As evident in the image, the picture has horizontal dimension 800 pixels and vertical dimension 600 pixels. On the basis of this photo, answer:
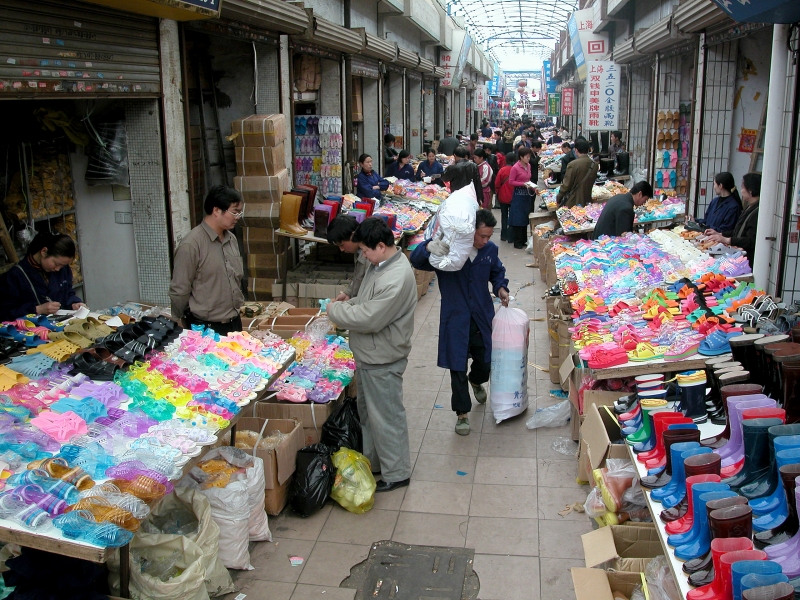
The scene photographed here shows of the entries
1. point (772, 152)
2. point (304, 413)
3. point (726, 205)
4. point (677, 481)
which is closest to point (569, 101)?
point (726, 205)

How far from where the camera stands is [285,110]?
9.38 metres

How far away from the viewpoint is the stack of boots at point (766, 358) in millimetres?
3699

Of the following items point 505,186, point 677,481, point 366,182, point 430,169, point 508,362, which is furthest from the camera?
point 430,169

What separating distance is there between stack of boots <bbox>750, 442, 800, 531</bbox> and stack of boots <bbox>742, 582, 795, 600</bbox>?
0.49m

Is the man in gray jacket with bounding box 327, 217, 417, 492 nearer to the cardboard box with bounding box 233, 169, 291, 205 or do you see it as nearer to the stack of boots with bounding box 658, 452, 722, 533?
the stack of boots with bounding box 658, 452, 722, 533

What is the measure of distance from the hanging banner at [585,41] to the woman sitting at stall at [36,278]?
13965 millimetres

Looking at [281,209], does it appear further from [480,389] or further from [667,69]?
[667,69]

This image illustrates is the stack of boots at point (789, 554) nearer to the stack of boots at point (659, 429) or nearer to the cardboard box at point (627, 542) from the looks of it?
the stack of boots at point (659, 429)

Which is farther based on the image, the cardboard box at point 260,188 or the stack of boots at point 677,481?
the cardboard box at point 260,188

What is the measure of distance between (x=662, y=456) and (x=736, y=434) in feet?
1.31

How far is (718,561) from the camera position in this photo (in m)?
2.40

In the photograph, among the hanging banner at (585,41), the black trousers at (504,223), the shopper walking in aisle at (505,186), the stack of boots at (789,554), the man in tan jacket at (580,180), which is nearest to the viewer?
the stack of boots at (789,554)

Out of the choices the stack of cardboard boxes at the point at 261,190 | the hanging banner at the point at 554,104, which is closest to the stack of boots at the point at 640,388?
the stack of cardboard boxes at the point at 261,190

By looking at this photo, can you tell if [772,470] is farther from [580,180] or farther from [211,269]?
[580,180]
